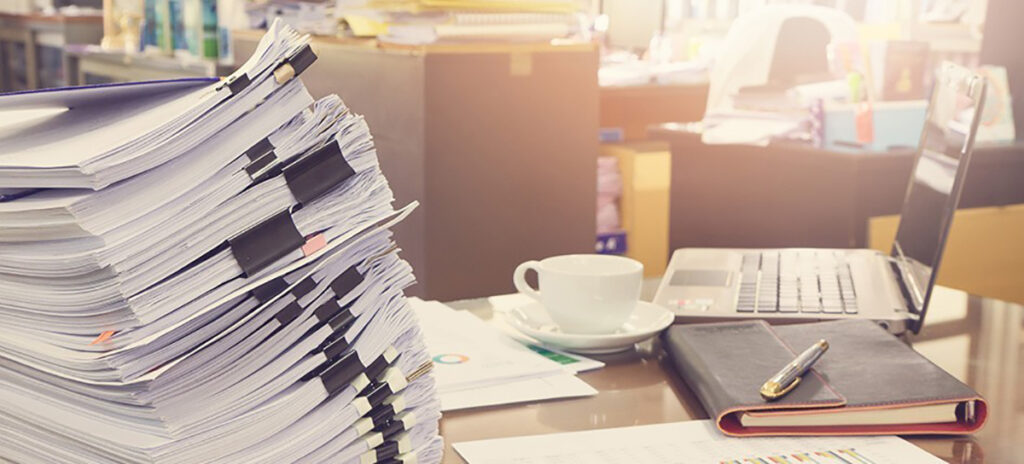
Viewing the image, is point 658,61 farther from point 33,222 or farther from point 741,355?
point 33,222

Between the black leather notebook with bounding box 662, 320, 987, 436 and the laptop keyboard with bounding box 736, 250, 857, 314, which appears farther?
the laptop keyboard with bounding box 736, 250, 857, 314

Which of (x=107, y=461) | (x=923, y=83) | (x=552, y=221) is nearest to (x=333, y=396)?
(x=107, y=461)

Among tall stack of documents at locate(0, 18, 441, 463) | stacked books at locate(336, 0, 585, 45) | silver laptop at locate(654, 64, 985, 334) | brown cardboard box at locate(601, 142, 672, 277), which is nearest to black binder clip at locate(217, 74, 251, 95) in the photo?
tall stack of documents at locate(0, 18, 441, 463)

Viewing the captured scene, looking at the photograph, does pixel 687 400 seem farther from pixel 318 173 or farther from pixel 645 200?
pixel 645 200

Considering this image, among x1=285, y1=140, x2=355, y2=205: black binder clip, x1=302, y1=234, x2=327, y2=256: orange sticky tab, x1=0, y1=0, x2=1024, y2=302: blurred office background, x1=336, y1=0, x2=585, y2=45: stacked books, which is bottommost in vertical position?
x1=0, y1=0, x2=1024, y2=302: blurred office background

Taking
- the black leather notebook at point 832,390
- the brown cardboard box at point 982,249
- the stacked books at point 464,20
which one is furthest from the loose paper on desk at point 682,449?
the brown cardboard box at point 982,249

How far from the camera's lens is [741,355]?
951 mm

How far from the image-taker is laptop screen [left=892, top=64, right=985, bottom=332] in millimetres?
1129

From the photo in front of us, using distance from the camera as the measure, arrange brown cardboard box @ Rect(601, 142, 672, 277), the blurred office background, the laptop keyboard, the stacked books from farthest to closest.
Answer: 1. brown cardboard box @ Rect(601, 142, 672, 277)
2. the blurred office background
3. the stacked books
4. the laptop keyboard

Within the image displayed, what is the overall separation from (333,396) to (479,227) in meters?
1.85

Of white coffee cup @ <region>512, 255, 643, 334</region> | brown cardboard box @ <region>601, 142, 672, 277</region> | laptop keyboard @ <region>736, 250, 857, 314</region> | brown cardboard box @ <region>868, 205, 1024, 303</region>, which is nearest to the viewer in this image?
white coffee cup @ <region>512, 255, 643, 334</region>

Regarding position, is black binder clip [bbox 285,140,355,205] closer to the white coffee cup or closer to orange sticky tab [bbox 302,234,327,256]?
orange sticky tab [bbox 302,234,327,256]

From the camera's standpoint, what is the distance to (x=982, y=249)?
10.1 ft

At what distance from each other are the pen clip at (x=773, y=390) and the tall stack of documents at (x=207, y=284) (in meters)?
0.31
